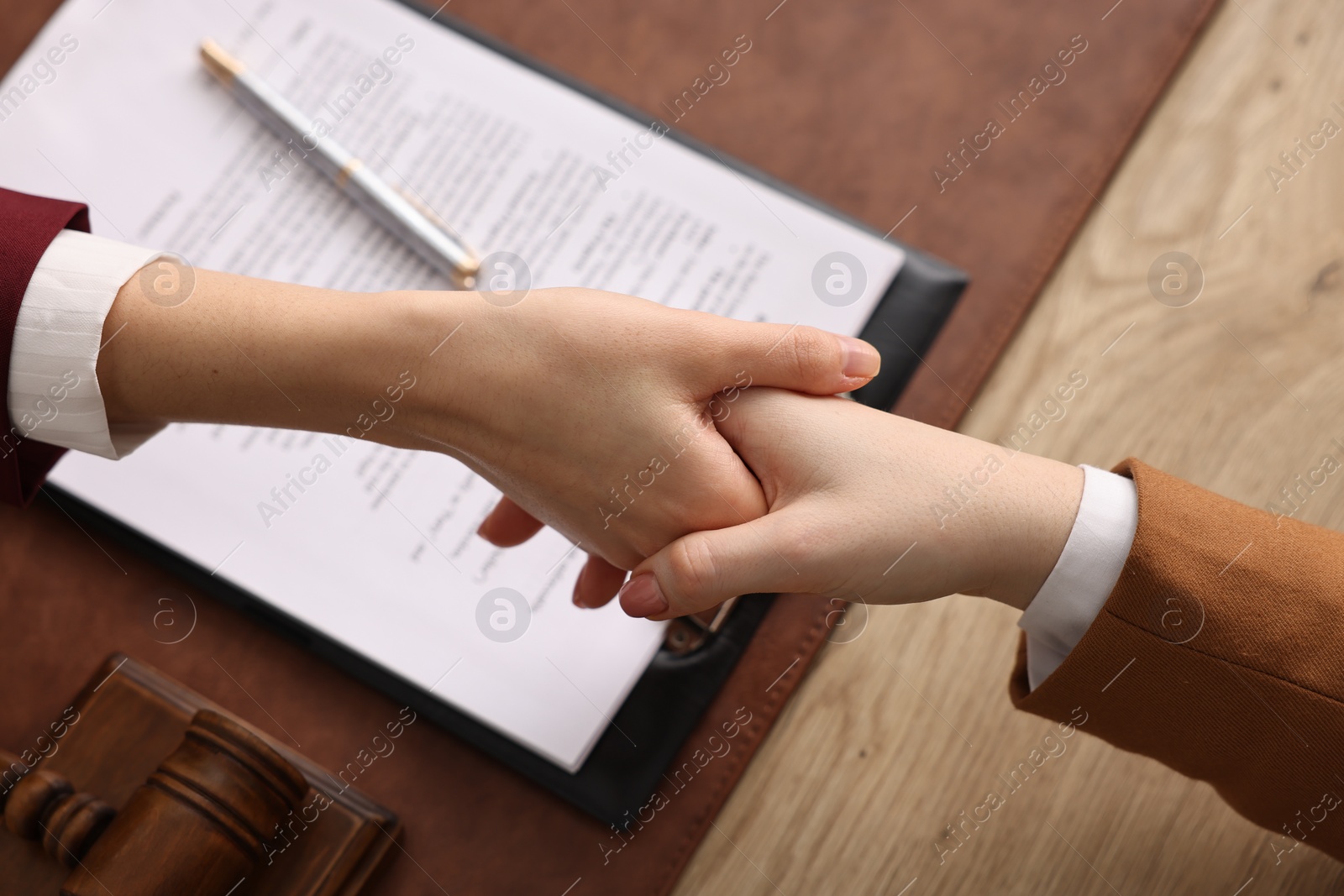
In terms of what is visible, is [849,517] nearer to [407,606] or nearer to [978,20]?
[407,606]

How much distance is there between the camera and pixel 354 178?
75 cm

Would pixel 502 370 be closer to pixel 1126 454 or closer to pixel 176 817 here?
pixel 176 817

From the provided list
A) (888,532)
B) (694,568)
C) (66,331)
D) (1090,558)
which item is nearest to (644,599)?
(694,568)

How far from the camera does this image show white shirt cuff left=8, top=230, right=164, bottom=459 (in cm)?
53

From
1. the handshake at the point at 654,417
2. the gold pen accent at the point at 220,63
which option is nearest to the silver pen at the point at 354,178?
the gold pen accent at the point at 220,63

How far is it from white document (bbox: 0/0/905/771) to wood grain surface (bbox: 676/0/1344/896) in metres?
0.16

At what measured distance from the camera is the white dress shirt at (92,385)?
0.52 meters

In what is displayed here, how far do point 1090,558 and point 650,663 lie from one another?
0.31m

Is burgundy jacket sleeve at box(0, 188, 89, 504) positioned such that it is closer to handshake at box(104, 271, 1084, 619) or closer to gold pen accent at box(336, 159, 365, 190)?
handshake at box(104, 271, 1084, 619)

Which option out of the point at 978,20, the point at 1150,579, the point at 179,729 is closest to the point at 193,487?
the point at 179,729

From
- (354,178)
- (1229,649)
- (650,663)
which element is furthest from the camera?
(354,178)

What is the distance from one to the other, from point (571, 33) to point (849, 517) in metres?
0.56

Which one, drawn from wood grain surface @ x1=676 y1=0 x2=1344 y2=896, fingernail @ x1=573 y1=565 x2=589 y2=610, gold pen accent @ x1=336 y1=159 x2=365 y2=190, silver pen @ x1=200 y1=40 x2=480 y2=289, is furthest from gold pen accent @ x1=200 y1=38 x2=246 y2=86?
wood grain surface @ x1=676 y1=0 x2=1344 y2=896

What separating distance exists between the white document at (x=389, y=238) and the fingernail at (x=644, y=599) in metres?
0.10
